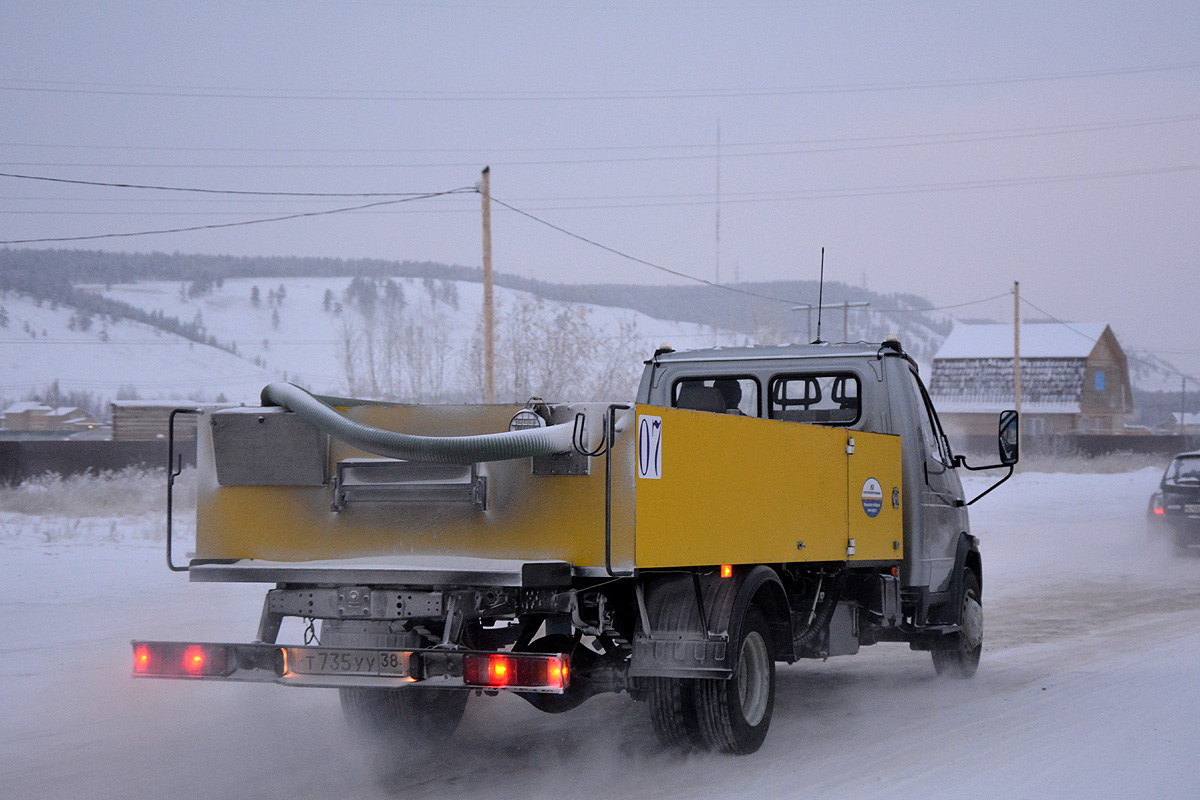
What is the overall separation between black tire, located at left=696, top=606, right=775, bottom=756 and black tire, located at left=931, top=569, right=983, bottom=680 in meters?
2.71

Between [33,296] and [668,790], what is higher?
[33,296]

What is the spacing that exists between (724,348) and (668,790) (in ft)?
13.4

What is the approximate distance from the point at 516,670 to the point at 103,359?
110200mm

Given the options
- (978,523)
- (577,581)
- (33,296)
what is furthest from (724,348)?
(33,296)

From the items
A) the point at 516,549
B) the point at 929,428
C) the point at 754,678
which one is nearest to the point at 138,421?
the point at 929,428

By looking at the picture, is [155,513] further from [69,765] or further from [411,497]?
[411,497]

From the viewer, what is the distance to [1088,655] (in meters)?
10.2

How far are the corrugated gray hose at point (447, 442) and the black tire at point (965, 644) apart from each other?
15.5ft

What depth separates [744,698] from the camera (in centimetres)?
649

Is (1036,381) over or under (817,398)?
over

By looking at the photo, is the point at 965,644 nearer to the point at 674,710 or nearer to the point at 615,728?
the point at 615,728

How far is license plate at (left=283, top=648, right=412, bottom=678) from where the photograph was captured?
17.4 ft

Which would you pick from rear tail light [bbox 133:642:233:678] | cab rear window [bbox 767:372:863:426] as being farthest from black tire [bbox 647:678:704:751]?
cab rear window [bbox 767:372:863:426]

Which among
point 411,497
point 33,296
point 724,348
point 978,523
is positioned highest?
point 33,296
